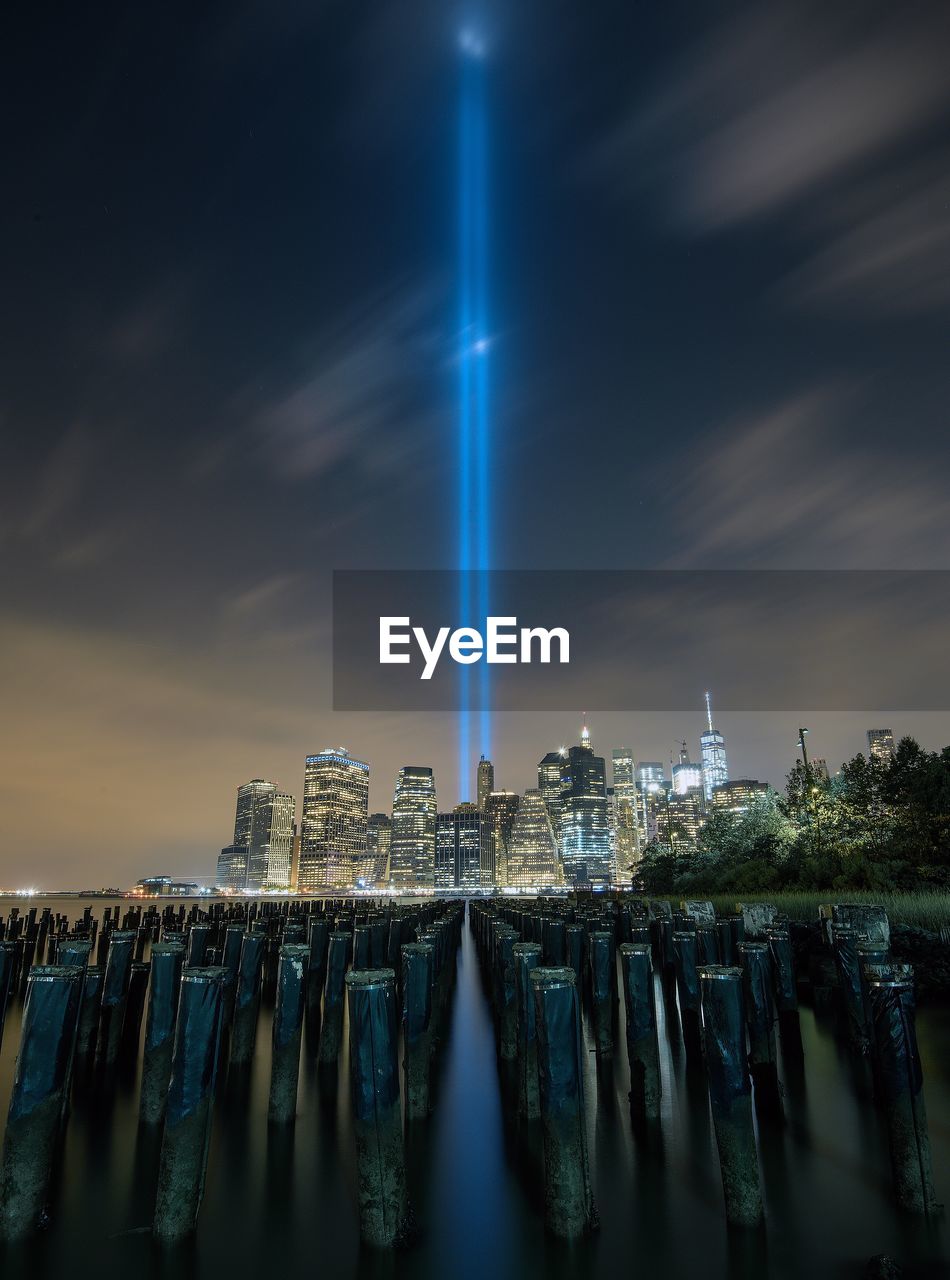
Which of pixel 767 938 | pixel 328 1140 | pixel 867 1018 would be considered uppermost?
pixel 767 938

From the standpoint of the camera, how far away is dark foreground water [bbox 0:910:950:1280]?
3736mm

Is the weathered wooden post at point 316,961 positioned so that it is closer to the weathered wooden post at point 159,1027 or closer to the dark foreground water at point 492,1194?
the dark foreground water at point 492,1194

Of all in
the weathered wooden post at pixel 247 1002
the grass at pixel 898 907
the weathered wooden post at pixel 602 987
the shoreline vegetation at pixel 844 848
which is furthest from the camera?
the shoreline vegetation at pixel 844 848

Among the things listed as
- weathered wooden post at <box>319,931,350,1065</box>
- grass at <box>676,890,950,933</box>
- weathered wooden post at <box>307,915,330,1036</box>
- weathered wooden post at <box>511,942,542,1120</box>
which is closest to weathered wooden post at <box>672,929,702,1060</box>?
weathered wooden post at <box>511,942,542,1120</box>

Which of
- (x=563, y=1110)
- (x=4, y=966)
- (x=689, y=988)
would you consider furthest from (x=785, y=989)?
(x=4, y=966)

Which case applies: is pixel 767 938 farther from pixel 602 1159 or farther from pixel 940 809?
pixel 940 809

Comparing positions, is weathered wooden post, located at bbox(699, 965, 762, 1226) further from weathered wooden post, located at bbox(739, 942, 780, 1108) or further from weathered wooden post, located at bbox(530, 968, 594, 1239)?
weathered wooden post, located at bbox(739, 942, 780, 1108)

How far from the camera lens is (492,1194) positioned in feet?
15.0

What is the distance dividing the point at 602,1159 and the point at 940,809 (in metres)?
26.6

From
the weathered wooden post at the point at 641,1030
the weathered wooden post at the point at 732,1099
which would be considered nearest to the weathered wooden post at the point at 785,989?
the weathered wooden post at the point at 641,1030

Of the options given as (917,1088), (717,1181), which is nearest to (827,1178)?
(717,1181)

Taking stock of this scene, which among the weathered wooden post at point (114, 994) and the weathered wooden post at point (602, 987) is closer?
the weathered wooden post at point (114, 994)

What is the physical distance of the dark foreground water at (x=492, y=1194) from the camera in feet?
12.3

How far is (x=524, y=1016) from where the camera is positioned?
5.70 m
